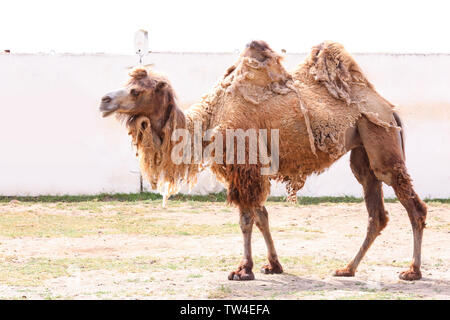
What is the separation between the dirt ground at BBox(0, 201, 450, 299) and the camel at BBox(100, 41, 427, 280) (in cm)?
50

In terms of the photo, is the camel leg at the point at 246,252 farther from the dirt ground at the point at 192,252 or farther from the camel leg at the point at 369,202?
the camel leg at the point at 369,202

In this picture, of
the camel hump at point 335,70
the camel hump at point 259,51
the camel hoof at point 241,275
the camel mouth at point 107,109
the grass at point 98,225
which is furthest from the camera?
the grass at point 98,225

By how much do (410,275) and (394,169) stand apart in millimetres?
1109

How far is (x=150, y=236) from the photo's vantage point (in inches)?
415

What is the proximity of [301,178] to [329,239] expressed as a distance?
113 inches

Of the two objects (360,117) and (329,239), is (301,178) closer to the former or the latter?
(360,117)

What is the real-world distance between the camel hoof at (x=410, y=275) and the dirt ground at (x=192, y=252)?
3.4 inches

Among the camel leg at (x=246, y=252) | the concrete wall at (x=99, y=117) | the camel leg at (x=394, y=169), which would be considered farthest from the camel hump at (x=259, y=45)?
the concrete wall at (x=99, y=117)

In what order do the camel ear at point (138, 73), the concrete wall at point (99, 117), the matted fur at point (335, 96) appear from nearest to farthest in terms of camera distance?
the camel ear at point (138, 73), the matted fur at point (335, 96), the concrete wall at point (99, 117)

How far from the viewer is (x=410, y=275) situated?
7.20 m

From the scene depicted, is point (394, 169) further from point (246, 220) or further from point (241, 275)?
point (241, 275)

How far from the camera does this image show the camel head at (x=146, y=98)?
6660mm

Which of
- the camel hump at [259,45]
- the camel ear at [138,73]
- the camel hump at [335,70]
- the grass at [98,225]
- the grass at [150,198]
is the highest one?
the camel hump at [259,45]

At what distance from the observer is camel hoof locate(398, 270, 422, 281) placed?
7.19 m
